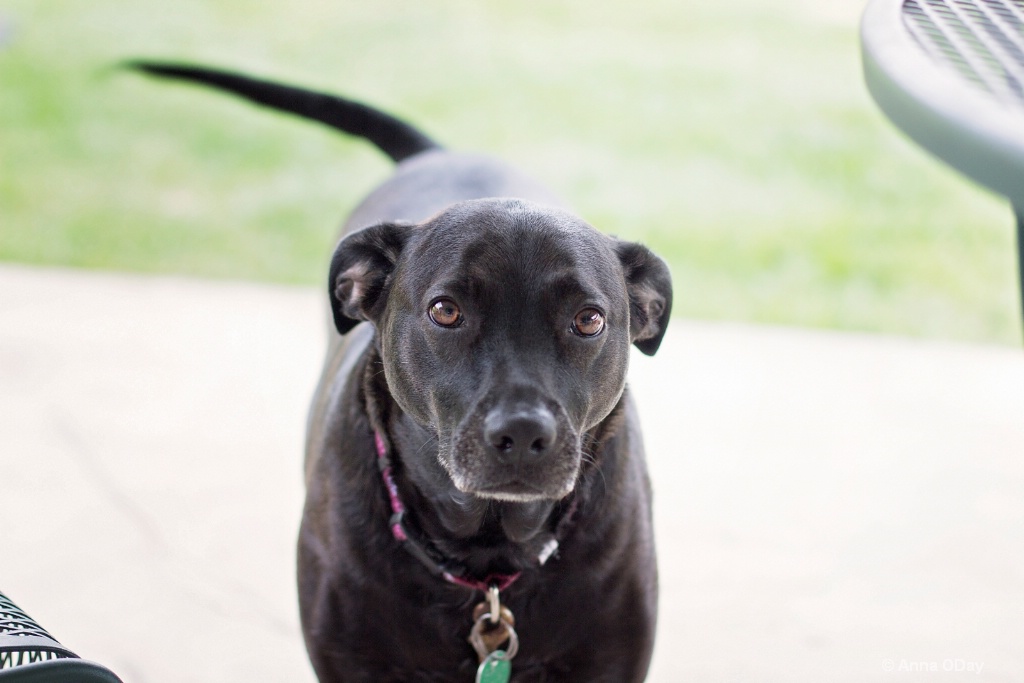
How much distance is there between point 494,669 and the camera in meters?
1.96

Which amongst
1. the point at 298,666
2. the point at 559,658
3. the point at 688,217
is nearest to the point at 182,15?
the point at 688,217

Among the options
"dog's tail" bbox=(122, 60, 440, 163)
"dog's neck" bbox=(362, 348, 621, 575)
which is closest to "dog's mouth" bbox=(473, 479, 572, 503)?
"dog's neck" bbox=(362, 348, 621, 575)

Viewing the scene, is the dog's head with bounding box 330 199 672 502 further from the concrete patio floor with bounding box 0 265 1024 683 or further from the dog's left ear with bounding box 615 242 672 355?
the concrete patio floor with bounding box 0 265 1024 683

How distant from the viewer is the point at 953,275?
5312mm

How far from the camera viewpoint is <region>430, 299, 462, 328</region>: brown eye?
71.4 inches

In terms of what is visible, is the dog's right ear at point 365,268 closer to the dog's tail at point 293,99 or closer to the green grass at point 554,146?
the dog's tail at point 293,99

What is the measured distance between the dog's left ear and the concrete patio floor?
877 millimetres

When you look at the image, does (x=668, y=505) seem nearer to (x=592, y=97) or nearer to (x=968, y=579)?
(x=968, y=579)

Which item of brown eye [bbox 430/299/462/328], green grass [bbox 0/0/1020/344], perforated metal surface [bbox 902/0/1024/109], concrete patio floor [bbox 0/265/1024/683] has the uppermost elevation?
perforated metal surface [bbox 902/0/1024/109]

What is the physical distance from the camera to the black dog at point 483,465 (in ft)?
5.87

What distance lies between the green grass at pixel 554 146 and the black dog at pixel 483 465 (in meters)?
3.04

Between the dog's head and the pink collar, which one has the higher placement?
the dog's head

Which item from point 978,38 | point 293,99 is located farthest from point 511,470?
point 293,99

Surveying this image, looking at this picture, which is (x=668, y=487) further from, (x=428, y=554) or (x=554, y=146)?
(x=554, y=146)
